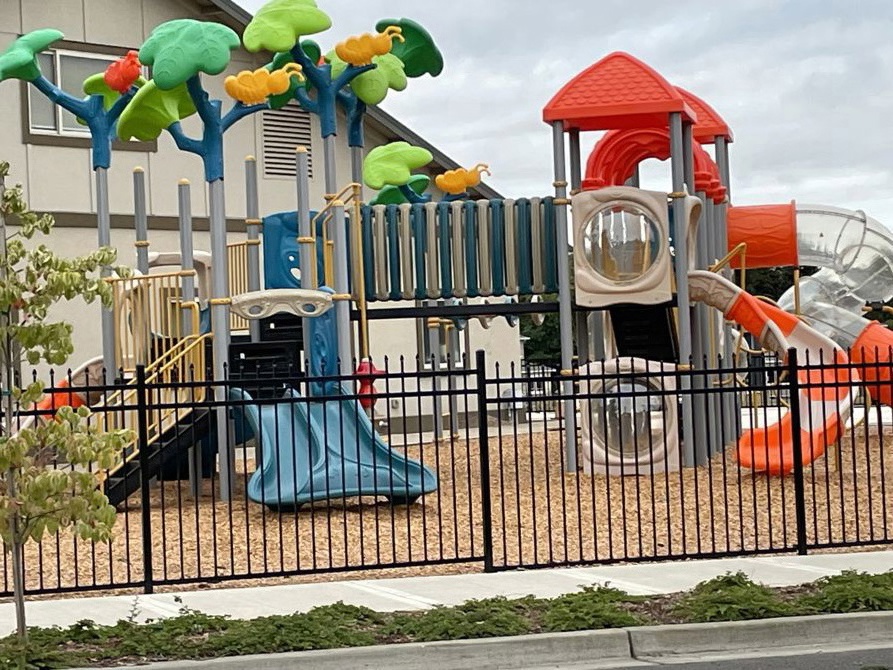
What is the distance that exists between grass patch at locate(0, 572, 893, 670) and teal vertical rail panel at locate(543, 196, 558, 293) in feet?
32.0

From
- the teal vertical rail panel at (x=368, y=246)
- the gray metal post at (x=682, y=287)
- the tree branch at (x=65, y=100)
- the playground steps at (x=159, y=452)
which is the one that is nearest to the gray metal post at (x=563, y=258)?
the gray metal post at (x=682, y=287)

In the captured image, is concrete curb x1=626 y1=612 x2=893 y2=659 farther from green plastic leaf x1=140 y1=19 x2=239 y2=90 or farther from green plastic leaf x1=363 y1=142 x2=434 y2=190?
green plastic leaf x1=363 y1=142 x2=434 y2=190

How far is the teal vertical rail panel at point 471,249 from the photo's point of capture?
1934 centimetres

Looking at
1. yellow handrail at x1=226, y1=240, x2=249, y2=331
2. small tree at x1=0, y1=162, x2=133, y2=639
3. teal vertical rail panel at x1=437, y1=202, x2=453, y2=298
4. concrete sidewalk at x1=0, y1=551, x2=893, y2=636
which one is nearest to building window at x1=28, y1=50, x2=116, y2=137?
yellow handrail at x1=226, y1=240, x2=249, y2=331

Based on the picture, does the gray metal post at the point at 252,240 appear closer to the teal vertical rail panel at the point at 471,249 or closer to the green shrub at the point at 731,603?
the teal vertical rail panel at the point at 471,249

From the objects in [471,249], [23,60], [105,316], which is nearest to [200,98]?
[23,60]

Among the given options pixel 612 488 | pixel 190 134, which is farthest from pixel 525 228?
pixel 190 134

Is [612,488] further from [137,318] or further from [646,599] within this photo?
[646,599]

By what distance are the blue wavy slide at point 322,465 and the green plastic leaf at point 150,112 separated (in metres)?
4.40

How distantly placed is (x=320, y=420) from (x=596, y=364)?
4855 millimetres

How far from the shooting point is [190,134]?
2533cm

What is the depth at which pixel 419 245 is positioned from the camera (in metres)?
19.4

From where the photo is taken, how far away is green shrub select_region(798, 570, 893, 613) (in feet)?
30.5

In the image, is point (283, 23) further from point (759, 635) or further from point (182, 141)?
point (759, 635)
